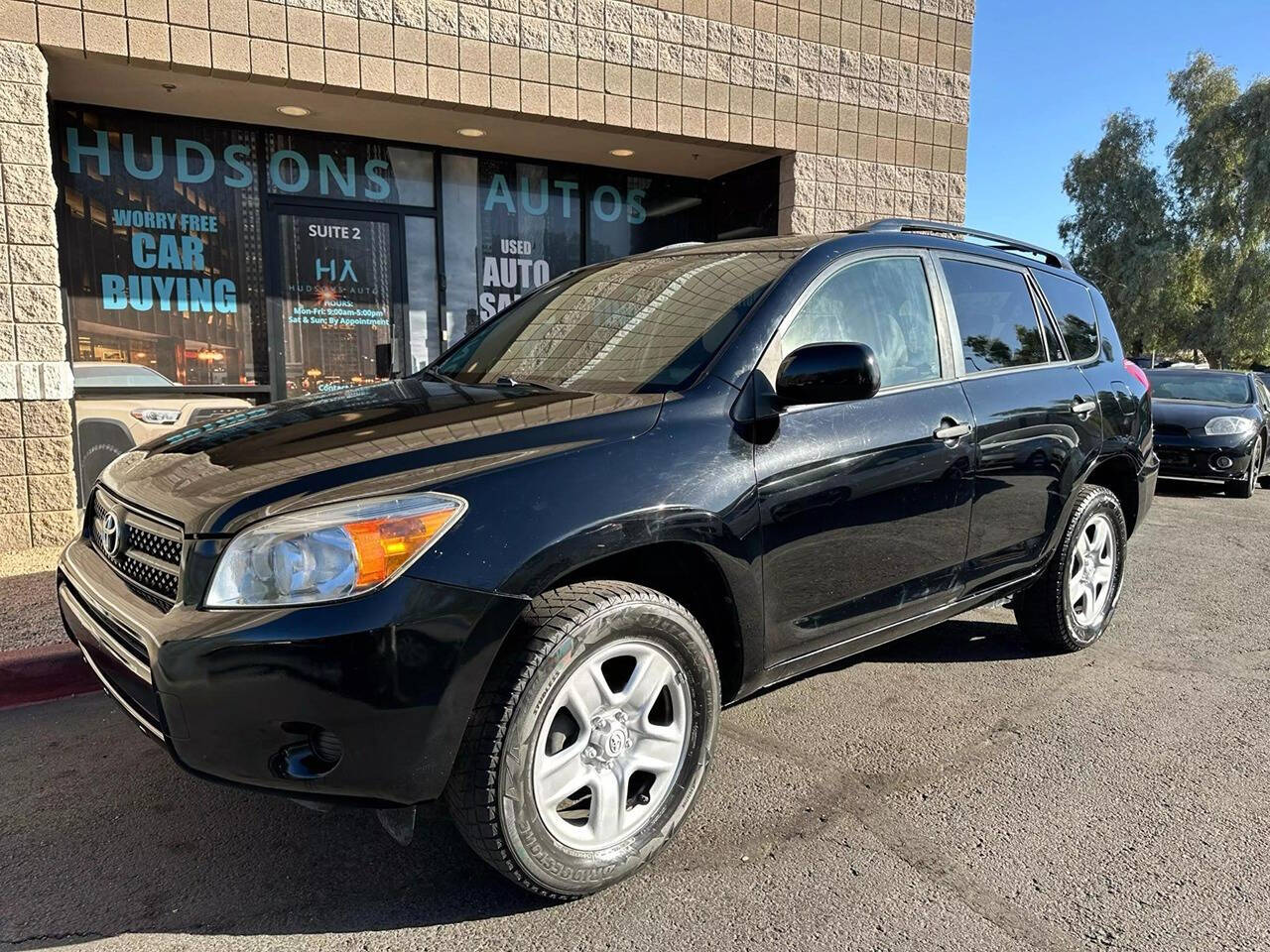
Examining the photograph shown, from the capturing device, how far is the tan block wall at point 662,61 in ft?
20.8

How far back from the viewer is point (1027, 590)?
4.23 m

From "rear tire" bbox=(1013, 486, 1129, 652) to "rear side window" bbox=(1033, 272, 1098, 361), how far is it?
0.68 m

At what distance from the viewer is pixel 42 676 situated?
154 inches

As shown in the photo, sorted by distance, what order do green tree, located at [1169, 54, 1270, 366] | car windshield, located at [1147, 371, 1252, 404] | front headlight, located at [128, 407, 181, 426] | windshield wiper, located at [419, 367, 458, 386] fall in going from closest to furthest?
1. windshield wiper, located at [419, 367, 458, 386]
2. front headlight, located at [128, 407, 181, 426]
3. car windshield, located at [1147, 371, 1252, 404]
4. green tree, located at [1169, 54, 1270, 366]

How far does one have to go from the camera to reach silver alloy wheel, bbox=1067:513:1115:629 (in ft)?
14.0

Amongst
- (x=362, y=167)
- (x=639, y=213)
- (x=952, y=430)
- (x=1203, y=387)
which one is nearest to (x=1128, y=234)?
(x=1203, y=387)

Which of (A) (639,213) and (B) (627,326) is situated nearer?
(B) (627,326)

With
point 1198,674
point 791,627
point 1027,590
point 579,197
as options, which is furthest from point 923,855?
point 579,197

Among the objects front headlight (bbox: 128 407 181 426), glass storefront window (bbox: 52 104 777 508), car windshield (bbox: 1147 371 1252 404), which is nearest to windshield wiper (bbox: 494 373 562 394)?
glass storefront window (bbox: 52 104 777 508)

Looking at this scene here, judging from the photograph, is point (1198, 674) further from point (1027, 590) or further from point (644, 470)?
point (644, 470)

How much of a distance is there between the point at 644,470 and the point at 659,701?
26.5 inches

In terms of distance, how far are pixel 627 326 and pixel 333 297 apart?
605 centimetres

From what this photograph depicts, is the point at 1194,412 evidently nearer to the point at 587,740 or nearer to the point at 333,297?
the point at 333,297

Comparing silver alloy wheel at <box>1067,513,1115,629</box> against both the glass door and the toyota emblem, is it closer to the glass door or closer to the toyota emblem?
the toyota emblem
